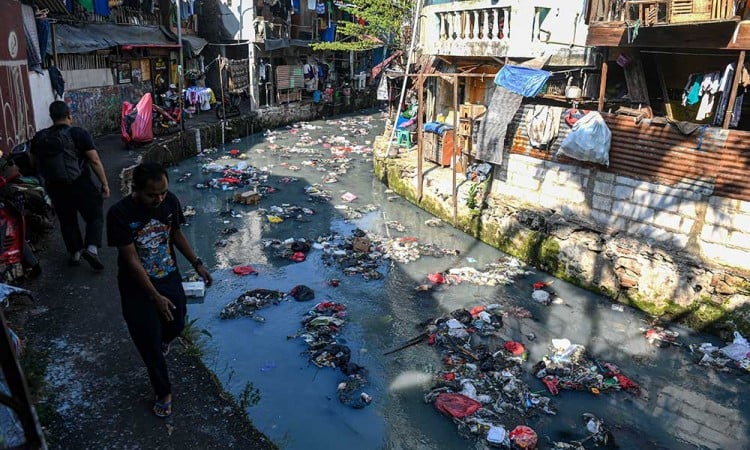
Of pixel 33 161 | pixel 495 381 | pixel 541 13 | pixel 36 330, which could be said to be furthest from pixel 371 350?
pixel 541 13

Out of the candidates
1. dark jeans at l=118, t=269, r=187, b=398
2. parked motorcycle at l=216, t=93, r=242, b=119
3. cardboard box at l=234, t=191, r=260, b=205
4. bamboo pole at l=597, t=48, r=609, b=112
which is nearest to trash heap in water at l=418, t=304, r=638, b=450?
dark jeans at l=118, t=269, r=187, b=398

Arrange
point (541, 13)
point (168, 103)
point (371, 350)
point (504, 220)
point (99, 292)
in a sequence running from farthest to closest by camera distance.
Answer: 1. point (168, 103)
2. point (541, 13)
3. point (504, 220)
4. point (371, 350)
5. point (99, 292)

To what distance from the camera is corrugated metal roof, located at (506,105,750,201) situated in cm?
606

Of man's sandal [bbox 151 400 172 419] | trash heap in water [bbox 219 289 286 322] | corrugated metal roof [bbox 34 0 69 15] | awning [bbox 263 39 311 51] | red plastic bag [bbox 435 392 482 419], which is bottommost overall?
red plastic bag [bbox 435 392 482 419]

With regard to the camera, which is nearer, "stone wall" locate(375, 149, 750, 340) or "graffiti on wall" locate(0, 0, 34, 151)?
"stone wall" locate(375, 149, 750, 340)

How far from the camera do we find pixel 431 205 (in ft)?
34.4

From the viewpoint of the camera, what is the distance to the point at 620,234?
7.37m

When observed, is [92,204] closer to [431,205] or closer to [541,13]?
[431,205]

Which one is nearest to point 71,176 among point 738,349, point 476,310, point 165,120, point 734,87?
point 476,310

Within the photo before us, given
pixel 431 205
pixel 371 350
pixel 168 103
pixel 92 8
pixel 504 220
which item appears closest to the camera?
pixel 371 350

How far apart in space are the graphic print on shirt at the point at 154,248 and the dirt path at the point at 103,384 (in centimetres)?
93

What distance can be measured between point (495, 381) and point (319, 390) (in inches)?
67.1

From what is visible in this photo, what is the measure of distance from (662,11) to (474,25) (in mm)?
4082

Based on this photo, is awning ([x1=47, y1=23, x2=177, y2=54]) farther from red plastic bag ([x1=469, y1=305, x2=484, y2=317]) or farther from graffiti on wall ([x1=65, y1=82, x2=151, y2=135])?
red plastic bag ([x1=469, y1=305, x2=484, y2=317])
